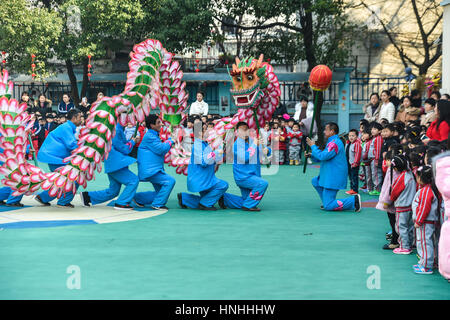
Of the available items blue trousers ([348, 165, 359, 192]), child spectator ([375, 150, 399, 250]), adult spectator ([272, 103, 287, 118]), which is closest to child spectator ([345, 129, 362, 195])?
blue trousers ([348, 165, 359, 192])

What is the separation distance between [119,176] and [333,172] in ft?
9.64

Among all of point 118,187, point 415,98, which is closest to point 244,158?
point 118,187

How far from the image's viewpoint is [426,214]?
5.47 metres

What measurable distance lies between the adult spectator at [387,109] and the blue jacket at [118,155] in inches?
202

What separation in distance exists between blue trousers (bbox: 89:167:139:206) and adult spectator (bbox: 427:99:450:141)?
393cm

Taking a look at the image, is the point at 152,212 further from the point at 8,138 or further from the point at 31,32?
the point at 31,32

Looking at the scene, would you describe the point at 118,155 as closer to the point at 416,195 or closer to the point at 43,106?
the point at 416,195

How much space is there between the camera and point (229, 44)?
23.3 meters

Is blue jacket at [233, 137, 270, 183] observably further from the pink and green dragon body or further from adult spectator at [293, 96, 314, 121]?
adult spectator at [293, 96, 314, 121]

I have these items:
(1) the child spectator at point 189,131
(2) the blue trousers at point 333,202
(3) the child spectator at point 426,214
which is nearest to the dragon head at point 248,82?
(2) the blue trousers at point 333,202

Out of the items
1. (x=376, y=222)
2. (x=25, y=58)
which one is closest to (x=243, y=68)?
(x=376, y=222)

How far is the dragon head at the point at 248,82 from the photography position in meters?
8.65

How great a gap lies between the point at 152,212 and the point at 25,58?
9667mm

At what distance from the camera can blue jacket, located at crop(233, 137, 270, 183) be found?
8516mm
